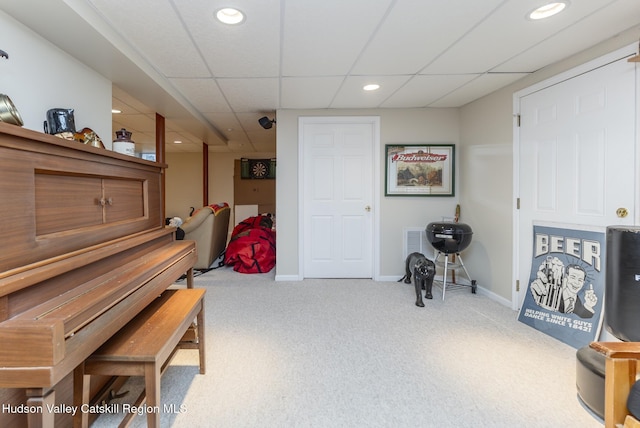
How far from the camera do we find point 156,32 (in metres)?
1.96

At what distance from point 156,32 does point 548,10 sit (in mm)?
2541

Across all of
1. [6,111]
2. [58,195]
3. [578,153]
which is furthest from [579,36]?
[6,111]

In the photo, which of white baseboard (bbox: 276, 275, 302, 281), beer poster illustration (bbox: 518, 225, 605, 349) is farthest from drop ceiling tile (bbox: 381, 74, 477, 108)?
white baseboard (bbox: 276, 275, 302, 281)

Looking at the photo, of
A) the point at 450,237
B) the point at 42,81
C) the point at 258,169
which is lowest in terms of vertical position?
the point at 450,237

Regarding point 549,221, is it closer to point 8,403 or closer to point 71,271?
point 71,271

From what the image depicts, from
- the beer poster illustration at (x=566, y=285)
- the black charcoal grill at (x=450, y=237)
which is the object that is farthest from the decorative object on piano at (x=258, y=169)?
the beer poster illustration at (x=566, y=285)

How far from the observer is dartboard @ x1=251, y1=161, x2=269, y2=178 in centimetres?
814

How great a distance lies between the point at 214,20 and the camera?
1.83 metres

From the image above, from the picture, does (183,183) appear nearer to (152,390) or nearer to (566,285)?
(152,390)

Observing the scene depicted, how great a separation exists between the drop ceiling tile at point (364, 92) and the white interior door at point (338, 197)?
0.29 meters

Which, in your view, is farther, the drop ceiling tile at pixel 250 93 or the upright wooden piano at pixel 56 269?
the drop ceiling tile at pixel 250 93

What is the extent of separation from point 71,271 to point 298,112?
3.15m

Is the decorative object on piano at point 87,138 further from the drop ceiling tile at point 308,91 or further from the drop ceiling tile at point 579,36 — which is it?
the drop ceiling tile at point 579,36

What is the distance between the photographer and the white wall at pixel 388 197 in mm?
3787
